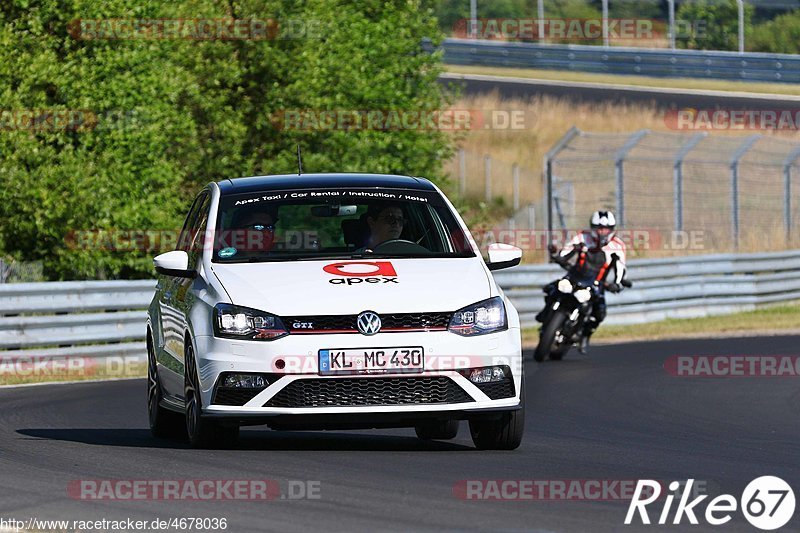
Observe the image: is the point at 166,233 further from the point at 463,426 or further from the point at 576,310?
the point at 463,426

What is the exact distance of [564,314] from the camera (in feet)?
61.5

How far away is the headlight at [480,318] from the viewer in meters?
9.21

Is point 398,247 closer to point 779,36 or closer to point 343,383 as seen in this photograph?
point 343,383

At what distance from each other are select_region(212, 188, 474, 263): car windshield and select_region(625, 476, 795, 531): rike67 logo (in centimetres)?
243

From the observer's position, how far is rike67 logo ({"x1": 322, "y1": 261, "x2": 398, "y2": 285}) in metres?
9.33

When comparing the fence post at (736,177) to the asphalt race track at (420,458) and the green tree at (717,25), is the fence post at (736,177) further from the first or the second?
the green tree at (717,25)

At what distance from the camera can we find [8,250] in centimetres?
2325

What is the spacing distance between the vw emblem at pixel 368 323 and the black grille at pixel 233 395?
2.10 ft

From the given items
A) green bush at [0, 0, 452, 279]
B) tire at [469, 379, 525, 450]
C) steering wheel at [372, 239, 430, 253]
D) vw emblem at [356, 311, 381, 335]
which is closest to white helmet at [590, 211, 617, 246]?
green bush at [0, 0, 452, 279]

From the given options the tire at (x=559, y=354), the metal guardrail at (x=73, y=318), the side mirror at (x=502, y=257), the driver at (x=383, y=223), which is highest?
the driver at (x=383, y=223)

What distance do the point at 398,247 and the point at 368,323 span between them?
1.11m

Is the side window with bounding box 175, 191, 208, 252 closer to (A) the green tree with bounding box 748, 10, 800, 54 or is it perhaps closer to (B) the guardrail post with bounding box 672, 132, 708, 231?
(B) the guardrail post with bounding box 672, 132, 708, 231

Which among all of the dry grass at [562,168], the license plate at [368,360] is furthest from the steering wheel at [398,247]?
the dry grass at [562,168]

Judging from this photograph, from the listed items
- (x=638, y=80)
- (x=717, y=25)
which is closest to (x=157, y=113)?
(x=638, y=80)
